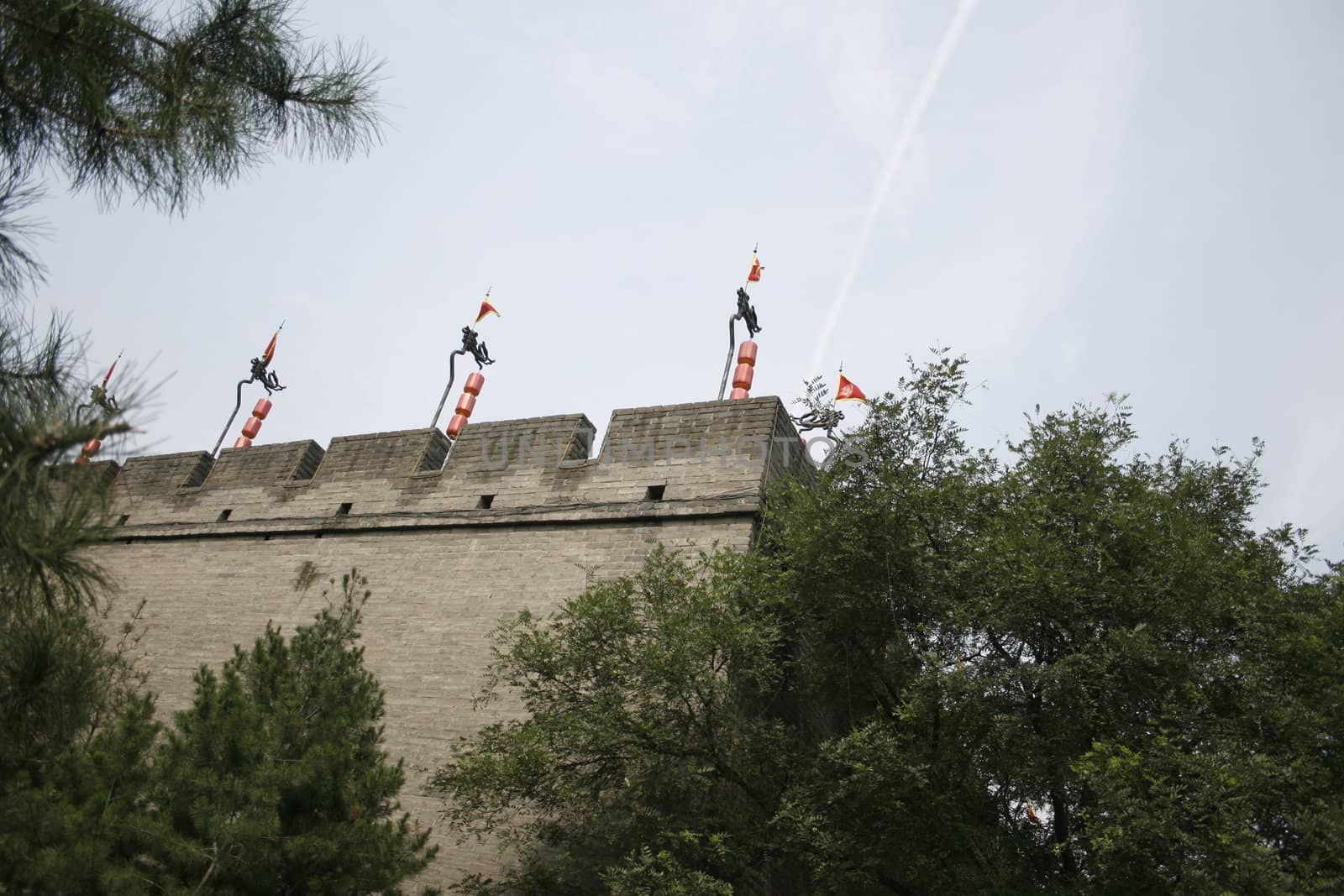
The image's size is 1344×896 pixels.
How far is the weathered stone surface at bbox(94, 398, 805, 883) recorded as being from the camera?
9.68 meters

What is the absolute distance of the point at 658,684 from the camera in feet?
24.9

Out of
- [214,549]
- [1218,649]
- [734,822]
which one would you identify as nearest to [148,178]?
[734,822]

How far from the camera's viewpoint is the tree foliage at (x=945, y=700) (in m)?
6.23

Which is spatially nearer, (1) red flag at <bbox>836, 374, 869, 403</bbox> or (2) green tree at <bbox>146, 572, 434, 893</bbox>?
(2) green tree at <bbox>146, 572, 434, 893</bbox>

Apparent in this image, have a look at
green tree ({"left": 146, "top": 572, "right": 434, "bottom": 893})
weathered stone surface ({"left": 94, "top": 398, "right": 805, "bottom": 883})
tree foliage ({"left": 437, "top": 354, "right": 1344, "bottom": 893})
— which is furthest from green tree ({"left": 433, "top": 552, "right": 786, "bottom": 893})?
green tree ({"left": 146, "top": 572, "right": 434, "bottom": 893})

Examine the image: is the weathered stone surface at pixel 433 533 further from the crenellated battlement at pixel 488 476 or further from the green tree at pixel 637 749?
the green tree at pixel 637 749

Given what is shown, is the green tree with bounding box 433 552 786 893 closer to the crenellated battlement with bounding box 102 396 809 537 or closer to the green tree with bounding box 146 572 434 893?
the green tree with bounding box 146 572 434 893

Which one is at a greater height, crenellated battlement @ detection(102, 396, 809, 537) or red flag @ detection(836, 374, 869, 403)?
red flag @ detection(836, 374, 869, 403)

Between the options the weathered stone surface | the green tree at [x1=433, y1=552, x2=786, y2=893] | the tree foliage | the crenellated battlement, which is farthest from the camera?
the crenellated battlement

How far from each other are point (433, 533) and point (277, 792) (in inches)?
216

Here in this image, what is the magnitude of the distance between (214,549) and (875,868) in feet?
31.1

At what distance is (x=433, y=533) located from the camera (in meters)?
11.2

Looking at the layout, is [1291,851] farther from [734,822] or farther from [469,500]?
[469,500]

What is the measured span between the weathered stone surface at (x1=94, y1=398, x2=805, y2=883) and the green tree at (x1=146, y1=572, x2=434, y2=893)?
2.42 meters
